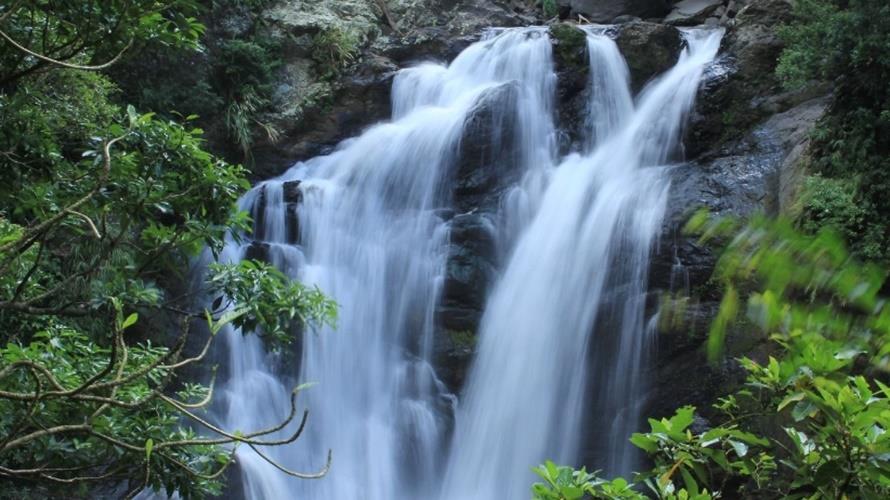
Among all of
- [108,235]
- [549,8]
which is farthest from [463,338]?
[549,8]

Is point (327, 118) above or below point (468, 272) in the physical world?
above

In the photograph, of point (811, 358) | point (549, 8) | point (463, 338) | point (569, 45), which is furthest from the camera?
point (549, 8)

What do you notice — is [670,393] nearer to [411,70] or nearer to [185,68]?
[411,70]

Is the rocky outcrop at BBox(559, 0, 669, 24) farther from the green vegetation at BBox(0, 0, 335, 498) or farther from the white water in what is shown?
the green vegetation at BBox(0, 0, 335, 498)

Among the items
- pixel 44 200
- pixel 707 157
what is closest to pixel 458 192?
pixel 707 157

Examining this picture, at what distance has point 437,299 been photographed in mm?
9633

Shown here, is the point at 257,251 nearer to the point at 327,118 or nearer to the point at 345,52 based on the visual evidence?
the point at 327,118

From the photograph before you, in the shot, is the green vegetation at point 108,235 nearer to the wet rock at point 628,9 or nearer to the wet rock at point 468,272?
the wet rock at point 468,272

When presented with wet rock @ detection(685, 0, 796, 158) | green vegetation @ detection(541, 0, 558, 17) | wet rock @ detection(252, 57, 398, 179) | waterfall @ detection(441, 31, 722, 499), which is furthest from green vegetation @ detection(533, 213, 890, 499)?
green vegetation @ detection(541, 0, 558, 17)

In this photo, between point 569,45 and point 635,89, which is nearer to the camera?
point 635,89

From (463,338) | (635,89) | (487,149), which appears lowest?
(463,338)

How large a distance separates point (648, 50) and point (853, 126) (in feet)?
16.1

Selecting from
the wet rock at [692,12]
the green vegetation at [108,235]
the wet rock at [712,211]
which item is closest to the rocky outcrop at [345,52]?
the wet rock at [692,12]

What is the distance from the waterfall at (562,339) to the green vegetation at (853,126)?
6.11 feet
